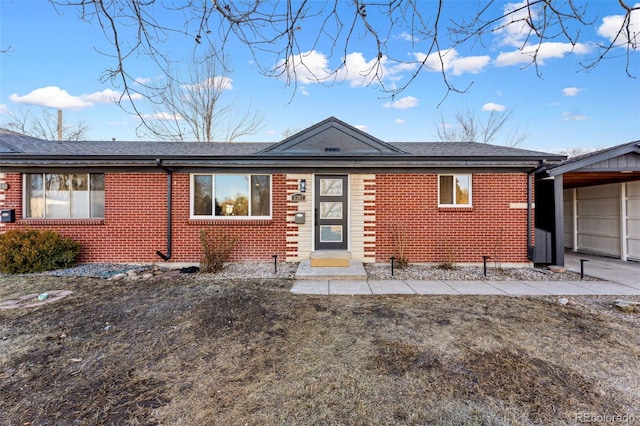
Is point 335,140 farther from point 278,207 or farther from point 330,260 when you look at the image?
point 330,260

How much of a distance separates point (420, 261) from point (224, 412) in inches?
248

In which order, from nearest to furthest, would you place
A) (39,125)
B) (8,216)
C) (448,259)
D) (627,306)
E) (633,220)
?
1. (627,306)
2. (8,216)
3. (448,259)
4. (633,220)
5. (39,125)

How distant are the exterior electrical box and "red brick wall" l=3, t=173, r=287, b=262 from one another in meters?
0.09

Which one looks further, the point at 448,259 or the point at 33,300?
the point at 448,259

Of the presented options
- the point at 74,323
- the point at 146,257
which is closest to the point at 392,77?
the point at 74,323

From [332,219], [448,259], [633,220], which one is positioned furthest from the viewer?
[633,220]

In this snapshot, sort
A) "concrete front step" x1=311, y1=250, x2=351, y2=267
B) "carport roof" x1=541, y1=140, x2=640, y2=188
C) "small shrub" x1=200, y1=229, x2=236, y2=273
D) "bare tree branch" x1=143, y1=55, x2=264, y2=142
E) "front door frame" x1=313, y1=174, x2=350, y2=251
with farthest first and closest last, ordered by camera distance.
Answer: "bare tree branch" x1=143, y1=55, x2=264, y2=142, "front door frame" x1=313, y1=174, x2=350, y2=251, "concrete front step" x1=311, y1=250, x2=351, y2=267, "carport roof" x1=541, y1=140, x2=640, y2=188, "small shrub" x1=200, y1=229, x2=236, y2=273

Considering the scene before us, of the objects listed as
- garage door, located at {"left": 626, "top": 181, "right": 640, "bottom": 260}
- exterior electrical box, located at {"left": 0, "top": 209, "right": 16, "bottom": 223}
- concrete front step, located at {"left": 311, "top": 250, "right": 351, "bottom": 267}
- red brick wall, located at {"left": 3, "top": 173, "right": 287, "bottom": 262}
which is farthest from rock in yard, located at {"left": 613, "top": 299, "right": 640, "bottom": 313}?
exterior electrical box, located at {"left": 0, "top": 209, "right": 16, "bottom": 223}

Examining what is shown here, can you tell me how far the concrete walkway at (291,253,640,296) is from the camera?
516 cm

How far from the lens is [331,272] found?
6301 mm

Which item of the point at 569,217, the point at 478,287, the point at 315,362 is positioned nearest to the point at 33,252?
the point at 315,362

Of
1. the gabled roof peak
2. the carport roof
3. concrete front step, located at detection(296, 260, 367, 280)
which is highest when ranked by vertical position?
the gabled roof peak

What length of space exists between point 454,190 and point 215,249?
644 cm

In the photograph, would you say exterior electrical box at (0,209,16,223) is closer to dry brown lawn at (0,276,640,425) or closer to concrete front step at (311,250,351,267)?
dry brown lawn at (0,276,640,425)
